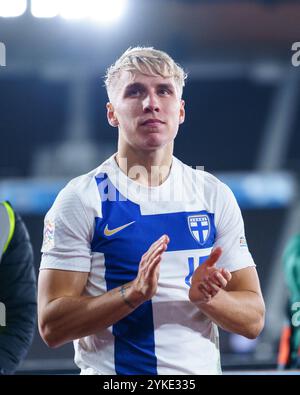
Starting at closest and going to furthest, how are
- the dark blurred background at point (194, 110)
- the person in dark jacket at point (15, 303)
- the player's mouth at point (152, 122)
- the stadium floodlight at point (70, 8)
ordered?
the player's mouth at point (152, 122), the person in dark jacket at point (15, 303), the stadium floodlight at point (70, 8), the dark blurred background at point (194, 110)

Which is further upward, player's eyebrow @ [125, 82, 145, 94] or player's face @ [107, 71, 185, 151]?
player's eyebrow @ [125, 82, 145, 94]

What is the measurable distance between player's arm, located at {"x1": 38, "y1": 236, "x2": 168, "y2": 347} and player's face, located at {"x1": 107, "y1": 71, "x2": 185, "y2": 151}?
1.02 ft

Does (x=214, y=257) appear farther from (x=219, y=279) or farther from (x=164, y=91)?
(x=164, y=91)

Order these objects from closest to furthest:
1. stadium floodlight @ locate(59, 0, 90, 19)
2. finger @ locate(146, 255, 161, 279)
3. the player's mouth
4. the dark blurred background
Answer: finger @ locate(146, 255, 161, 279), the player's mouth, stadium floodlight @ locate(59, 0, 90, 19), the dark blurred background

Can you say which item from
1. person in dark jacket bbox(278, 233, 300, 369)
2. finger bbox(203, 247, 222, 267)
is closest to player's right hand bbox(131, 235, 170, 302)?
finger bbox(203, 247, 222, 267)

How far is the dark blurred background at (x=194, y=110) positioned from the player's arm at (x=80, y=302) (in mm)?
815

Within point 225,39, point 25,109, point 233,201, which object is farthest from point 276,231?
point 233,201

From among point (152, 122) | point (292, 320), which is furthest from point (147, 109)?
point (292, 320)

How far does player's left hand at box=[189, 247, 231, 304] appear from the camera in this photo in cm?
156

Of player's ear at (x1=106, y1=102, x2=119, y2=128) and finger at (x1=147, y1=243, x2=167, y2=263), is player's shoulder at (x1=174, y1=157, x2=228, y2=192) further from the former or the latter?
finger at (x1=147, y1=243, x2=167, y2=263)

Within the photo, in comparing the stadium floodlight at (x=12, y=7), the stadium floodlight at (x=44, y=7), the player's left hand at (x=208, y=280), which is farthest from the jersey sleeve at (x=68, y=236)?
the stadium floodlight at (x=44, y=7)

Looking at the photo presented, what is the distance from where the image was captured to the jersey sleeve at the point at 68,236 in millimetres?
1675

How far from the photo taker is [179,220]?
1.75m

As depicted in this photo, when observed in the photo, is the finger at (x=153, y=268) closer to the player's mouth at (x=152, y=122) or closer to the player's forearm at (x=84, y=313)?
the player's forearm at (x=84, y=313)
